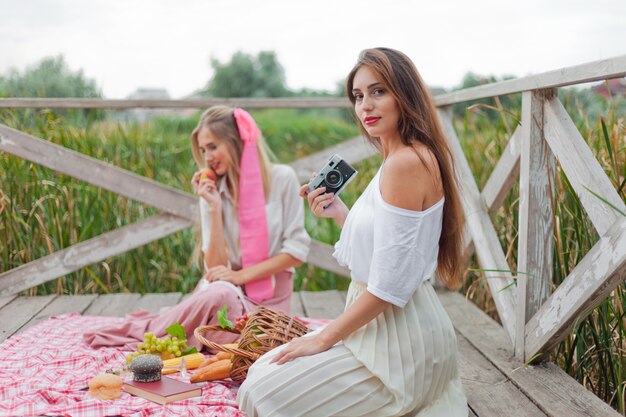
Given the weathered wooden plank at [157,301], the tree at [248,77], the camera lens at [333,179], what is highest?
the tree at [248,77]

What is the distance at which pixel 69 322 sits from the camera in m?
3.62

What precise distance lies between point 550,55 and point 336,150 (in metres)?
1.76

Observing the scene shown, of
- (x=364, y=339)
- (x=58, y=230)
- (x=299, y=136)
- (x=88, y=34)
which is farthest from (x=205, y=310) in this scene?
(x=299, y=136)

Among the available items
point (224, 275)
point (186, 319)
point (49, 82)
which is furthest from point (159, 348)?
point (49, 82)

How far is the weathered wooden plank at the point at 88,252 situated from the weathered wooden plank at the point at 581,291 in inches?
96.2

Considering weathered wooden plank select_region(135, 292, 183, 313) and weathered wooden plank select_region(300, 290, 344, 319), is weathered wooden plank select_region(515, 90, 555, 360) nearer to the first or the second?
weathered wooden plank select_region(300, 290, 344, 319)

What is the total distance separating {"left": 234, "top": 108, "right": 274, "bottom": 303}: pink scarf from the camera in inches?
133

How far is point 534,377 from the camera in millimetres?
2643

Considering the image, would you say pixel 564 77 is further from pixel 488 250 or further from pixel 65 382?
pixel 65 382

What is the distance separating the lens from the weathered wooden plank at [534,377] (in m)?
2.32

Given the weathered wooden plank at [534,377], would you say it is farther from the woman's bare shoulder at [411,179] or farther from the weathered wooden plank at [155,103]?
the weathered wooden plank at [155,103]

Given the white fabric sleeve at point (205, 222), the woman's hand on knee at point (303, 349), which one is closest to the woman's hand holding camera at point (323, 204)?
the woman's hand on knee at point (303, 349)

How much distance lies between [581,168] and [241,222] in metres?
1.66

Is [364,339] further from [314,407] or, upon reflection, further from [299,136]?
[299,136]
